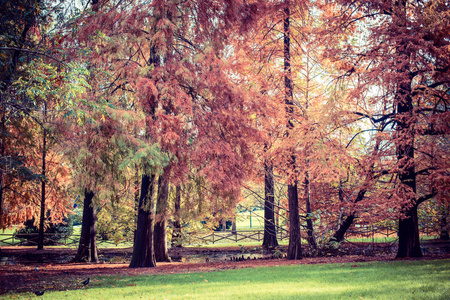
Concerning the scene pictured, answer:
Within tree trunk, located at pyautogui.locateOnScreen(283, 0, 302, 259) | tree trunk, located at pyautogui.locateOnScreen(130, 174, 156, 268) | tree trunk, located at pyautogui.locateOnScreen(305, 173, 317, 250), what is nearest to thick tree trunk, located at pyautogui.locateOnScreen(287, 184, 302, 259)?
tree trunk, located at pyautogui.locateOnScreen(283, 0, 302, 259)

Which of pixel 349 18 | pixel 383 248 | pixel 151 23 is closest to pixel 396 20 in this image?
pixel 349 18

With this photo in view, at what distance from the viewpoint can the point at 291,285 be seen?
24.1 feet

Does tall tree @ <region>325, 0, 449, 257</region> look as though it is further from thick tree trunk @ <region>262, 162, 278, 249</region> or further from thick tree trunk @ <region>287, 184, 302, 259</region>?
thick tree trunk @ <region>262, 162, 278, 249</region>

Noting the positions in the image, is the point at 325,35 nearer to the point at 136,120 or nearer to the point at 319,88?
the point at 319,88

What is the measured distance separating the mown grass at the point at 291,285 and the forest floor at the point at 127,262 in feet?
3.92

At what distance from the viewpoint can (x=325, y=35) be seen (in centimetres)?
1278

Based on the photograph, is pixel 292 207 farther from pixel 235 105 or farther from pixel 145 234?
pixel 145 234

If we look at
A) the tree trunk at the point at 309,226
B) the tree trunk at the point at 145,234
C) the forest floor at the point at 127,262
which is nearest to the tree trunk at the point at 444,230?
the forest floor at the point at 127,262

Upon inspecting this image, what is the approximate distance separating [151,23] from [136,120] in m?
3.75

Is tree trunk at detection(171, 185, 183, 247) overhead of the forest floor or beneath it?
overhead

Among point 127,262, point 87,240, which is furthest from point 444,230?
point 87,240

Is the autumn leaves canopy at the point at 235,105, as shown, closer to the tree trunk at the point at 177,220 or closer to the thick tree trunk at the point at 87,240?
the tree trunk at the point at 177,220

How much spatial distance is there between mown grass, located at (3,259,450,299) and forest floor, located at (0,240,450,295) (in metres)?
1.19

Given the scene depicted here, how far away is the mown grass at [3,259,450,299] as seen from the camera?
243 inches
